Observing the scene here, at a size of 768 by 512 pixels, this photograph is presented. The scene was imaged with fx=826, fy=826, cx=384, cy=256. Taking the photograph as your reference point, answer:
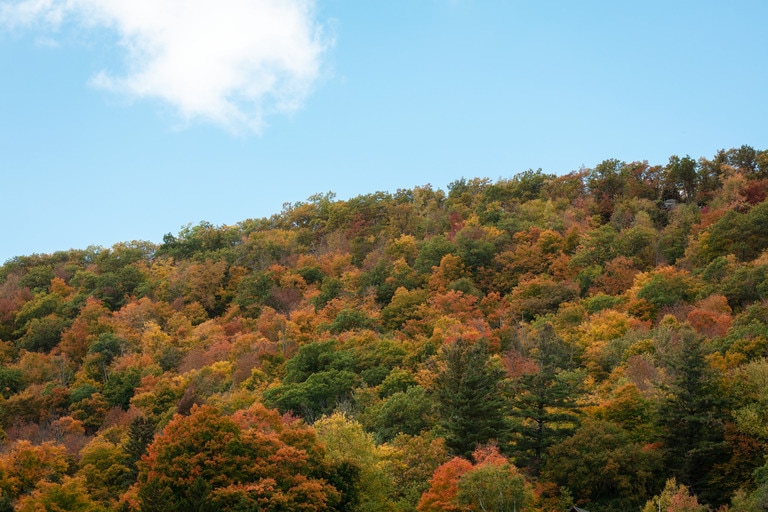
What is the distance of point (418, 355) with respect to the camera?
43.8 meters

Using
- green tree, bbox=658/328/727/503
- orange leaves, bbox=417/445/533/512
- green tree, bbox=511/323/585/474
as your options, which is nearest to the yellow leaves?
green tree, bbox=511/323/585/474

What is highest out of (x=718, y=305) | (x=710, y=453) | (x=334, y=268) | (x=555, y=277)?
(x=334, y=268)

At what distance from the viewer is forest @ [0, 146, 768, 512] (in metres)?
26.9

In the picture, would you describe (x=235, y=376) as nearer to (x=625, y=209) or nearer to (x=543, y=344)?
(x=543, y=344)

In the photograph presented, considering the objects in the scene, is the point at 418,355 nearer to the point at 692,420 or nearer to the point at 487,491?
the point at 692,420

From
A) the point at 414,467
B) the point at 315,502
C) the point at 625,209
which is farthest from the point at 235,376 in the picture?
the point at 625,209

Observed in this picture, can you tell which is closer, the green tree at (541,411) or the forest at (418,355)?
the forest at (418,355)

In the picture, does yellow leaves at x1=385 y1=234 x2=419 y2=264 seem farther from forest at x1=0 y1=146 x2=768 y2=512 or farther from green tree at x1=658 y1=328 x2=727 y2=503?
green tree at x1=658 y1=328 x2=727 y2=503

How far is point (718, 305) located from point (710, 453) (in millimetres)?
14499

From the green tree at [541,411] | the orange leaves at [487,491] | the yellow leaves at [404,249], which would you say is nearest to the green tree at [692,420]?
the green tree at [541,411]

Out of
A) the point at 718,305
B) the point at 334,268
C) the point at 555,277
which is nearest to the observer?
the point at 718,305

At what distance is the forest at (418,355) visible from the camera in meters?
26.9

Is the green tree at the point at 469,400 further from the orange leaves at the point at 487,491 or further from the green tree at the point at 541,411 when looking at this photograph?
the orange leaves at the point at 487,491

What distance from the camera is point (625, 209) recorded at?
5959cm
